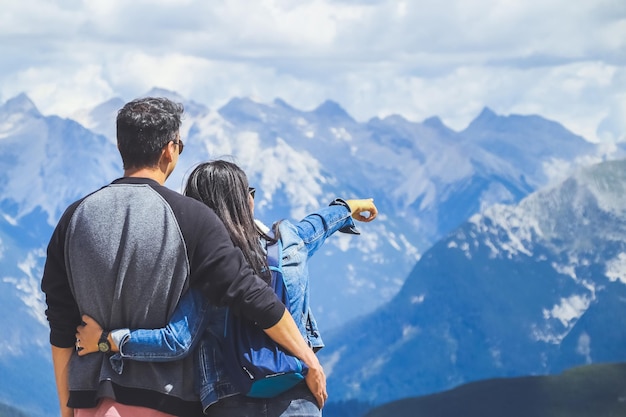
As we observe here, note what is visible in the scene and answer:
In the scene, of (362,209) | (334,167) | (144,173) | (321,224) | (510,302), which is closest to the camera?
(144,173)

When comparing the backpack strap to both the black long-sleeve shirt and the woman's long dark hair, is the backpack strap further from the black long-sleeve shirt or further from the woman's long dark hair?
the black long-sleeve shirt

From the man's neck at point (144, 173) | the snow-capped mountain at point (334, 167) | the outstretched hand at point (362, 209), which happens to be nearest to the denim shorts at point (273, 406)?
the man's neck at point (144, 173)

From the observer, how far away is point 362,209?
4.13m

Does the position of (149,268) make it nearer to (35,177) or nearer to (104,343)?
(104,343)

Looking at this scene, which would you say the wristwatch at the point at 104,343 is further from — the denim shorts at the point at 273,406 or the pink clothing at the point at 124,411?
the denim shorts at the point at 273,406

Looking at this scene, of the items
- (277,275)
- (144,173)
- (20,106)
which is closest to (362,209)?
(277,275)

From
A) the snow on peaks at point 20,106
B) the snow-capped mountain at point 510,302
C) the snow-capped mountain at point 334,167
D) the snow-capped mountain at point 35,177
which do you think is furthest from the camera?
the snow on peaks at point 20,106

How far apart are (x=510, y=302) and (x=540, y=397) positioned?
117 ft

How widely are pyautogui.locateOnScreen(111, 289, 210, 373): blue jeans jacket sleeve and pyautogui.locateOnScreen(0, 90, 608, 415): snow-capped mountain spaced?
9896 centimetres

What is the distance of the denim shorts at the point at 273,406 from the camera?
133 inches

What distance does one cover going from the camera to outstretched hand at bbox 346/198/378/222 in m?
4.09

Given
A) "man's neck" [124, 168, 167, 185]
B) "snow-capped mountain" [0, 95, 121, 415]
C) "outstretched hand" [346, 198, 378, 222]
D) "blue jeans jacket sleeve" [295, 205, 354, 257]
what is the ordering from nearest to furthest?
"man's neck" [124, 168, 167, 185]
"blue jeans jacket sleeve" [295, 205, 354, 257]
"outstretched hand" [346, 198, 378, 222]
"snow-capped mountain" [0, 95, 121, 415]

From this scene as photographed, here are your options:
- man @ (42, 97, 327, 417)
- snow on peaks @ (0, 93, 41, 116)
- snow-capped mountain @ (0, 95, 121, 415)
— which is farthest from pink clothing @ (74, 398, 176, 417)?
snow on peaks @ (0, 93, 41, 116)

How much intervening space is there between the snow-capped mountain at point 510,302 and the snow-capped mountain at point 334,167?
30.3 metres
